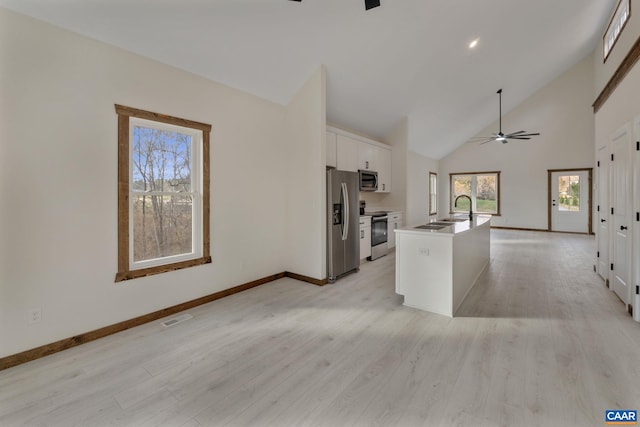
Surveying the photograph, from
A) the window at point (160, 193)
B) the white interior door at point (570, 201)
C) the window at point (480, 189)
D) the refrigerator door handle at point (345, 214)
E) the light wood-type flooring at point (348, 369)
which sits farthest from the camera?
the window at point (480, 189)

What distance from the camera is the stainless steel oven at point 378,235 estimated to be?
18.7 ft

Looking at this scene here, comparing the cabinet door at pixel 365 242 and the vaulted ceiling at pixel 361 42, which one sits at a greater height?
the vaulted ceiling at pixel 361 42

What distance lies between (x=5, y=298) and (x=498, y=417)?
361cm

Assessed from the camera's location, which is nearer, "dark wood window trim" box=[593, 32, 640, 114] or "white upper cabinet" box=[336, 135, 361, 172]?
"dark wood window trim" box=[593, 32, 640, 114]

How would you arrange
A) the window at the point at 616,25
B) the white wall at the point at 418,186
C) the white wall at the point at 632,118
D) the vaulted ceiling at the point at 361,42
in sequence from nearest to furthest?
the vaulted ceiling at the point at 361,42 → the white wall at the point at 632,118 → the window at the point at 616,25 → the white wall at the point at 418,186

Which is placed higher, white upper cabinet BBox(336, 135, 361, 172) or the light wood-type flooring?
white upper cabinet BBox(336, 135, 361, 172)

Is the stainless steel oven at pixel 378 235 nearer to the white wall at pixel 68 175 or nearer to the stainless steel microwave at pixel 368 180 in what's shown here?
the stainless steel microwave at pixel 368 180

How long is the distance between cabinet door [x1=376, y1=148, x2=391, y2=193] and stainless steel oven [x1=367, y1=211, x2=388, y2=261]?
0.87 metres

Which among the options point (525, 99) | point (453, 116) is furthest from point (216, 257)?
point (525, 99)

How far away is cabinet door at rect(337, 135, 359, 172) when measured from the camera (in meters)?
5.27

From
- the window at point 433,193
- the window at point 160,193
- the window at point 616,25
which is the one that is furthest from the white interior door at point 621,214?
the window at point 433,193

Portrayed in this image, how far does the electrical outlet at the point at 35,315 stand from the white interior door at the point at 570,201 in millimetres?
11940

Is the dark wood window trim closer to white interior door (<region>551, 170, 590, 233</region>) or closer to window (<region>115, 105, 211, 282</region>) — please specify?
window (<region>115, 105, 211, 282</region>)

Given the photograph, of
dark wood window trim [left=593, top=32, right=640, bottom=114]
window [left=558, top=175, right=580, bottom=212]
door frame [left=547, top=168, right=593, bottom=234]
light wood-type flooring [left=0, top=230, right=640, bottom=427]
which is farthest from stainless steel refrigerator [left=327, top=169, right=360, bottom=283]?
window [left=558, top=175, right=580, bottom=212]
